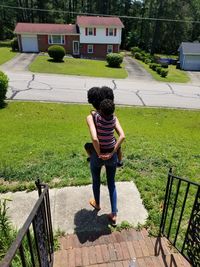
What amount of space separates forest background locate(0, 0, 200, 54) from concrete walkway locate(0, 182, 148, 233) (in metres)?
41.9

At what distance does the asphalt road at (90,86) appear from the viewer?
1462cm

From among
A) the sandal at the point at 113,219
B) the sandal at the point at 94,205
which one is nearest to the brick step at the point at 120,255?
the sandal at the point at 113,219

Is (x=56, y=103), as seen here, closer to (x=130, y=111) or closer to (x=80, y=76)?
(x=130, y=111)

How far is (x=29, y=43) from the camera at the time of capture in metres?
33.8

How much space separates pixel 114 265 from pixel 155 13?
47.6 metres

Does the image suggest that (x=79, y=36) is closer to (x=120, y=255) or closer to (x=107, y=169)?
(x=107, y=169)

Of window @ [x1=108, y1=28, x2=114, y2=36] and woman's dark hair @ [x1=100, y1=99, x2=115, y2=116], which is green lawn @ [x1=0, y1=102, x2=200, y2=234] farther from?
window @ [x1=108, y1=28, x2=114, y2=36]

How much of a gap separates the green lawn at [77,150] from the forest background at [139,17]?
36006 mm

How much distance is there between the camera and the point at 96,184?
3.76 m

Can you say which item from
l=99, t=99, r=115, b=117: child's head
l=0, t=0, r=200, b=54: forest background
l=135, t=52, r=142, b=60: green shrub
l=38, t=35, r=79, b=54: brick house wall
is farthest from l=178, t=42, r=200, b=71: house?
l=99, t=99, r=115, b=117: child's head

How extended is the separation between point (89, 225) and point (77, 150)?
287cm

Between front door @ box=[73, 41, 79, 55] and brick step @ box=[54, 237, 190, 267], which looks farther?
front door @ box=[73, 41, 79, 55]

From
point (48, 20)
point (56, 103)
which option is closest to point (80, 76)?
point (56, 103)

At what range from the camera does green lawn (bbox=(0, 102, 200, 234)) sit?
16.1ft
